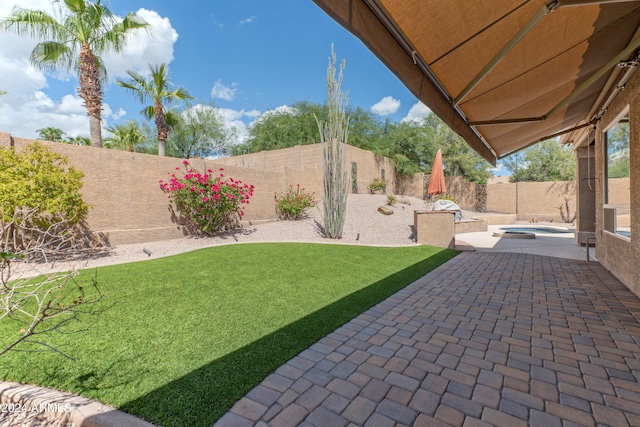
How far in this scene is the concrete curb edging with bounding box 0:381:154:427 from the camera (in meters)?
1.99

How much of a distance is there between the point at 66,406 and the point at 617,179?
29.6 ft

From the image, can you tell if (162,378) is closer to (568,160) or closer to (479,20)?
(479,20)

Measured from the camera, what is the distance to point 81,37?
35.7 feet

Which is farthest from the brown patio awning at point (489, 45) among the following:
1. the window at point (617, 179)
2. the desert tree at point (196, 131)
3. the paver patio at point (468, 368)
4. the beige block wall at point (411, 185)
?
the desert tree at point (196, 131)

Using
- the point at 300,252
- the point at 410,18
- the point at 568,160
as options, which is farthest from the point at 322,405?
the point at 568,160

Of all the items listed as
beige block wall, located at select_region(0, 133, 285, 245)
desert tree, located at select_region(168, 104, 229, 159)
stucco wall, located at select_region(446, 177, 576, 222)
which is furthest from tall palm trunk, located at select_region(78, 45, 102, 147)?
stucco wall, located at select_region(446, 177, 576, 222)

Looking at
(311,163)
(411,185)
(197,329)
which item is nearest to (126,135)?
(311,163)

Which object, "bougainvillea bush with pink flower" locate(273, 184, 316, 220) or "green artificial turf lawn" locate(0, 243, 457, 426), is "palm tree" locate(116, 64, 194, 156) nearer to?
"bougainvillea bush with pink flower" locate(273, 184, 316, 220)

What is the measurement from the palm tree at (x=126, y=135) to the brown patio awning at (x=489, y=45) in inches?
1027

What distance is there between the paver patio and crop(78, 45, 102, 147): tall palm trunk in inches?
535

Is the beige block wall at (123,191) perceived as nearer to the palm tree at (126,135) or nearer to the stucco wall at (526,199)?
the palm tree at (126,135)

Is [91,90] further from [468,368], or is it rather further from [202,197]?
[468,368]

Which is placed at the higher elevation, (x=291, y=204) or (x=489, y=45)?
(x=489, y=45)

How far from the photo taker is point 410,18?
2.12 m
